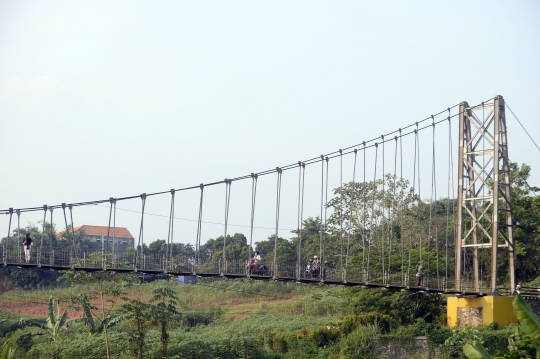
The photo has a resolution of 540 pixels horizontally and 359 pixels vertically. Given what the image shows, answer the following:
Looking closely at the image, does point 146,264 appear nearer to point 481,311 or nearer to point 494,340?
point 494,340

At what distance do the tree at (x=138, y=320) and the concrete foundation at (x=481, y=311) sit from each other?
707 centimetres

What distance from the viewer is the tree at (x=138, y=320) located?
1547 centimetres

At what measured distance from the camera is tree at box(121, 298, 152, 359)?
15469mm

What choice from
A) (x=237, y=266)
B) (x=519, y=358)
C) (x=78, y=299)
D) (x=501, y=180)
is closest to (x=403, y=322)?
(x=501, y=180)

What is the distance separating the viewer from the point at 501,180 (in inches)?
680

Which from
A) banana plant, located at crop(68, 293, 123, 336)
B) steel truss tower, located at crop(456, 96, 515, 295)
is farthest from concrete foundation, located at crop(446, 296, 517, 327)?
banana plant, located at crop(68, 293, 123, 336)

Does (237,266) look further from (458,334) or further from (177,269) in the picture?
(458,334)

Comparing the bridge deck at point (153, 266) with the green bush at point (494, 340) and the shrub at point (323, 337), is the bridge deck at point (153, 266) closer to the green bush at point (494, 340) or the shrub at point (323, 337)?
the green bush at point (494, 340)

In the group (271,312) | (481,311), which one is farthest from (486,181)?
(271,312)

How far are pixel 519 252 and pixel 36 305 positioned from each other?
1738cm

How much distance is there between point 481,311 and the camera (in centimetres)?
1597

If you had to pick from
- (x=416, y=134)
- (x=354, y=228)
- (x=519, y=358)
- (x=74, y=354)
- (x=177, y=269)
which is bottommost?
(x=74, y=354)

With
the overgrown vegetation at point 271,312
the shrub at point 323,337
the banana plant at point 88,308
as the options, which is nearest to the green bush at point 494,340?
the overgrown vegetation at point 271,312

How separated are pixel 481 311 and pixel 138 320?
771 centimetres
